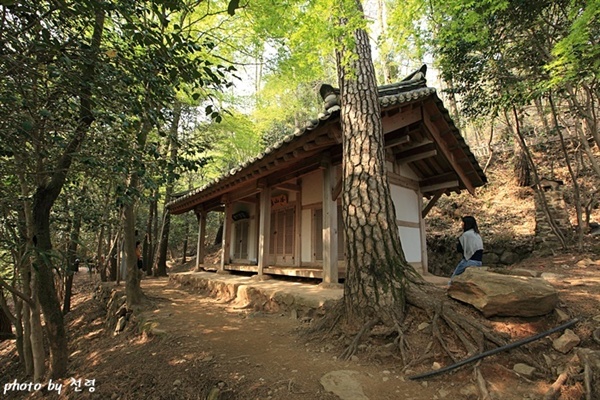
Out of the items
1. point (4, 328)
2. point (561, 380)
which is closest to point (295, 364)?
point (561, 380)

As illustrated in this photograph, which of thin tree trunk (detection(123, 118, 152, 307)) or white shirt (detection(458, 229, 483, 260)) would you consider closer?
white shirt (detection(458, 229, 483, 260))

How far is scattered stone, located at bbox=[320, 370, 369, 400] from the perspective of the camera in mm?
2316

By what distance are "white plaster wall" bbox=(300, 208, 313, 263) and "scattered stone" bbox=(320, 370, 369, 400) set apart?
16.0ft

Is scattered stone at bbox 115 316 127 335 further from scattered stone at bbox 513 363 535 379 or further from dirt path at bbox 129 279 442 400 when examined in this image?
scattered stone at bbox 513 363 535 379

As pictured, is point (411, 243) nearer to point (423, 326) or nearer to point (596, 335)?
point (423, 326)

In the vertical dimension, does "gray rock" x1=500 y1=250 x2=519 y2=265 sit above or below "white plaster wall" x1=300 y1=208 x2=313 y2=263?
below

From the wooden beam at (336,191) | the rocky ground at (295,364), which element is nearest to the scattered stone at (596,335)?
A: the rocky ground at (295,364)

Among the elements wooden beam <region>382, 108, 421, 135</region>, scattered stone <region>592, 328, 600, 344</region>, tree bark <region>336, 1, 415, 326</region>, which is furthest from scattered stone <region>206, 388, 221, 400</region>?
wooden beam <region>382, 108, 421, 135</region>

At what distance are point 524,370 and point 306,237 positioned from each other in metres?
5.61

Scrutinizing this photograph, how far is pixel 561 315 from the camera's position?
2.93 metres

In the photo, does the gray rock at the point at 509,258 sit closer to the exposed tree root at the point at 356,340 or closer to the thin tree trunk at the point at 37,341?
the exposed tree root at the point at 356,340

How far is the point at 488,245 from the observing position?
10461 millimetres

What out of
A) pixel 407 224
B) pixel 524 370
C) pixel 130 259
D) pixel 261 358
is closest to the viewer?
pixel 524 370

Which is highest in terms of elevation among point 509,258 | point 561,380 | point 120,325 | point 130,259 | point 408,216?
point 408,216
